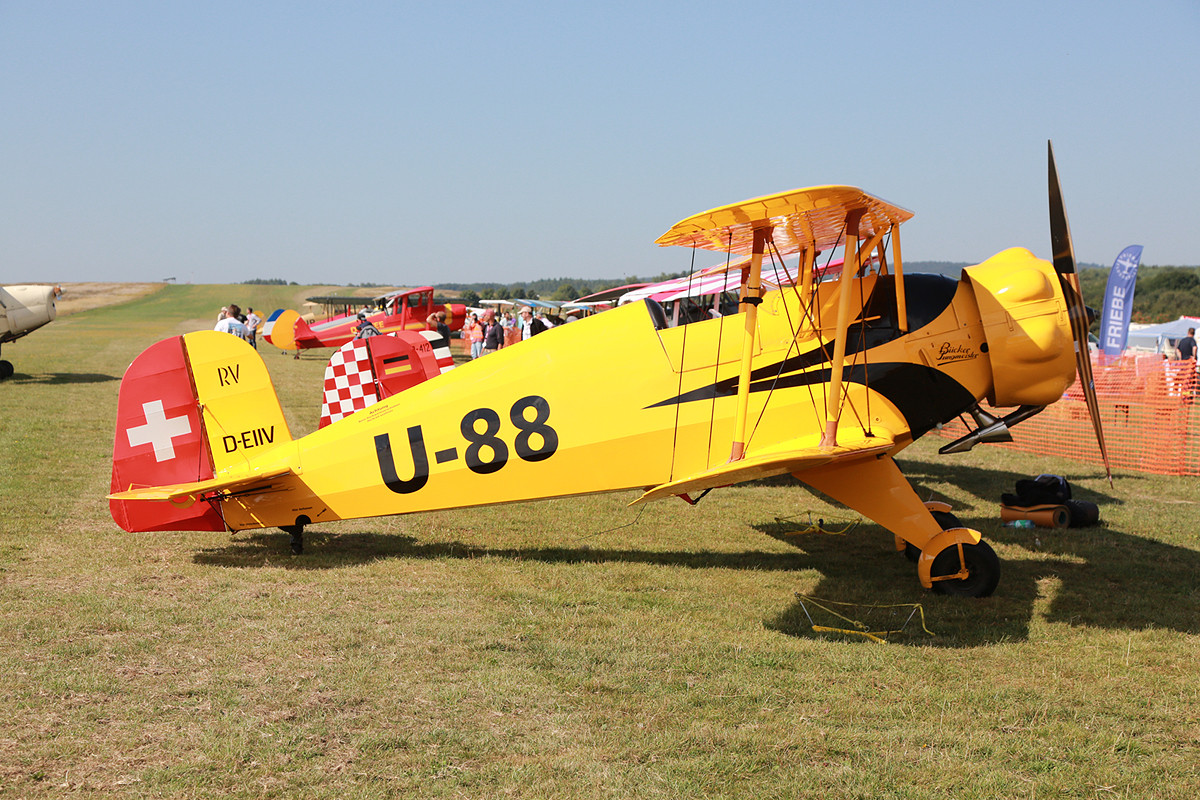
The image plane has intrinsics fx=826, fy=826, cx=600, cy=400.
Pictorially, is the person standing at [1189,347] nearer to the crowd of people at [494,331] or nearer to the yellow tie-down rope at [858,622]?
the crowd of people at [494,331]

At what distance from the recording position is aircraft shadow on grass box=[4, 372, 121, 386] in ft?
60.9

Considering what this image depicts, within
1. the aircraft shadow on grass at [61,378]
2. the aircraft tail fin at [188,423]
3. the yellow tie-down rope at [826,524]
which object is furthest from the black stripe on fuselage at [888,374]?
the aircraft shadow on grass at [61,378]

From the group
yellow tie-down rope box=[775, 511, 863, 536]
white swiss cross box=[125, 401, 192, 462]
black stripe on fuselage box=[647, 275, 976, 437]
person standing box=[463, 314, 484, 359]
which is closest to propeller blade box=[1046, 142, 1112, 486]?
black stripe on fuselage box=[647, 275, 976, 437]

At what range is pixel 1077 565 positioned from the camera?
6828 millimetres

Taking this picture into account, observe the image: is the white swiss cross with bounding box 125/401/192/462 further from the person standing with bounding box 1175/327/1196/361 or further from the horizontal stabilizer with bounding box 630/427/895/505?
the person standing with bounding box 1175/327/1196/361

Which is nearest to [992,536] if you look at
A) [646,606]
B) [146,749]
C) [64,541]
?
[646,606]

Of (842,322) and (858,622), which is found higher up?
(842,322)

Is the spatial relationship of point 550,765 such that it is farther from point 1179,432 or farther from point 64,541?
point 1179,432

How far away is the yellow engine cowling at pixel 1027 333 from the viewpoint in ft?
18.9

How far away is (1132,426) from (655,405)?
33.3ft

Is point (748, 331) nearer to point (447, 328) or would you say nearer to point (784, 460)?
point (784, 460)

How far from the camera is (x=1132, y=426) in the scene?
498 inches

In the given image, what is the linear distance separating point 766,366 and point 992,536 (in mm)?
3465

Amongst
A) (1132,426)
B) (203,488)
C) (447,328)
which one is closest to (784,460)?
(203,488)
